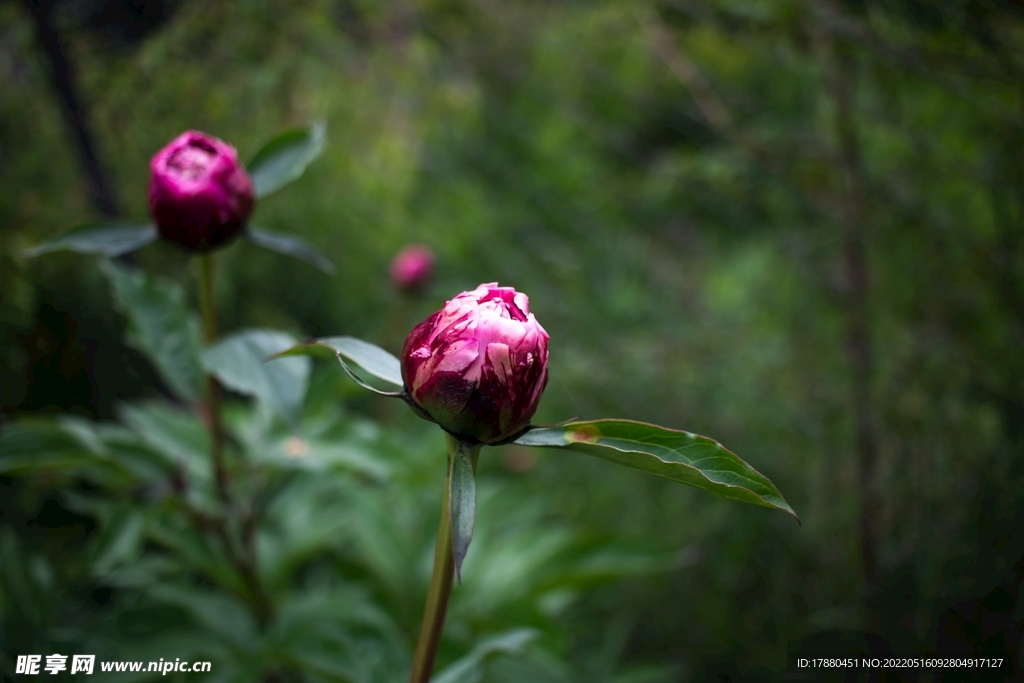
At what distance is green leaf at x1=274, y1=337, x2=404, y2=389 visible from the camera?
1.42 feet

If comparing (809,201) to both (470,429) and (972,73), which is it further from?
(470,429)

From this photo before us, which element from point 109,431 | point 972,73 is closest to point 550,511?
point 109,431

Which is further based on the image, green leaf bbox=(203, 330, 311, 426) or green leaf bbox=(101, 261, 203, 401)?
green leaf bbox=(101, 261, 203, 401)

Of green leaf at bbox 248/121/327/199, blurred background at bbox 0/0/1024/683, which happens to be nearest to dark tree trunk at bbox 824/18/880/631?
blurred background at bbox 0/0/1024/683

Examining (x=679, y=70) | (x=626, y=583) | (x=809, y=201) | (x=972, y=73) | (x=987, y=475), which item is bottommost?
(x=626, y=583)

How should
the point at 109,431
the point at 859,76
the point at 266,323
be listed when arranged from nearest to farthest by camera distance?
the point at 109,431
the point at 859,76
the point at 266,323

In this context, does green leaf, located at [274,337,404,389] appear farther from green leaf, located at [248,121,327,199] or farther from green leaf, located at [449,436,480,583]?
green leaf, located at [248,121,327,199]

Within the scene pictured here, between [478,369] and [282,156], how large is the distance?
16.8 inches

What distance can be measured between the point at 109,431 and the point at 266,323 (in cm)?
64

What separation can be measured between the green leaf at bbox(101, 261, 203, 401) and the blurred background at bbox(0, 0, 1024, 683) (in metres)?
0.17

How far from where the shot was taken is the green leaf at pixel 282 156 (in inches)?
26.5

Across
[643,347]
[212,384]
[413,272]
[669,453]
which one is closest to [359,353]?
[669,453]

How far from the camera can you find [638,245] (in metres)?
1.88

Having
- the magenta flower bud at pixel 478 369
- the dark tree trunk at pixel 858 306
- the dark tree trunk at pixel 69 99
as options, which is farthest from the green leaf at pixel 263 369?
the dark tree trunk at pixel 858 306
